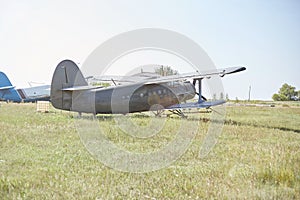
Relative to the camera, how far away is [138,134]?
9711mm

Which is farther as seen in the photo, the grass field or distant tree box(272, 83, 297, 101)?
distant tree box(272, 83, 297, 101)

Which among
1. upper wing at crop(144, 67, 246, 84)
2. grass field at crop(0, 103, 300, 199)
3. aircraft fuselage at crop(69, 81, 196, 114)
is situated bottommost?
grass field at crop(0, 103, 300, 199)

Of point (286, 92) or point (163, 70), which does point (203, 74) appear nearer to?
point (163, 70)

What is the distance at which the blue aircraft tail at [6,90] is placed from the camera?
38469 millimetres

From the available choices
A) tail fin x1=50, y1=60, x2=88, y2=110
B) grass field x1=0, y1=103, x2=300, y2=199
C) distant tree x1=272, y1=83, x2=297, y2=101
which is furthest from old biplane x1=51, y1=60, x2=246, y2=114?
distant tree x1=272, y1=83, x2=297, y2=101

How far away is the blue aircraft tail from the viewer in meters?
38.5

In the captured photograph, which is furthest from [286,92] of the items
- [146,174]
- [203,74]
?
[146,174]

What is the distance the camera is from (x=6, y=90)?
127ft

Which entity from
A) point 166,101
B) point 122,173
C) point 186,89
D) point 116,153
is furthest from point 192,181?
point 186,89

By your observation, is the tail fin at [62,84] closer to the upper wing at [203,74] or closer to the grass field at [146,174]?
the upper wing at [203,74]

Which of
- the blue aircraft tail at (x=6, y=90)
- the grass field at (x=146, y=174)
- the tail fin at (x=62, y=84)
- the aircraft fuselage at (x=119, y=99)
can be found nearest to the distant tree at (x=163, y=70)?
the aircraft fuselage at (x=119, y=99)

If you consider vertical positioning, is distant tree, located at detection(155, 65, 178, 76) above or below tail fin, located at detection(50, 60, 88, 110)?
above

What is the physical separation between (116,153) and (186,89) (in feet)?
35.3

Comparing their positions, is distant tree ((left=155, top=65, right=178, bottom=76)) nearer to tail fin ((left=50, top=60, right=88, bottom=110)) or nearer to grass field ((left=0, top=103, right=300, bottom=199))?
tail fin ((left=50, top=60, right=88, bottom=110))
